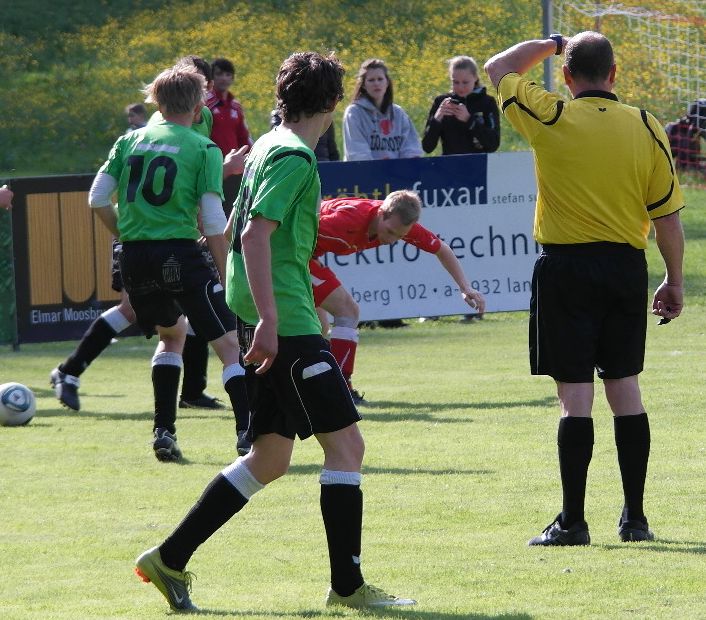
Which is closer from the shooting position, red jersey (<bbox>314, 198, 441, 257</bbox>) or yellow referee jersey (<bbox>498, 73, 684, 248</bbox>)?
yellow referee jersey (<bbox>498, 73, 684, 248</bbox>)

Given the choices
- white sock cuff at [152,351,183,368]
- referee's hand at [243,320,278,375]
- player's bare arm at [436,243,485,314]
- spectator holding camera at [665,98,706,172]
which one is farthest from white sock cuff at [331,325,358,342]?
spectator holding camera at [665,98,706,172]

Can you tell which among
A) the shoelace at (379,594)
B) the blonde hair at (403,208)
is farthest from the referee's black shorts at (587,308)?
the blonde hair at (403,208)

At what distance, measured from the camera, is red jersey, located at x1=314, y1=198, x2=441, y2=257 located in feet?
30.5

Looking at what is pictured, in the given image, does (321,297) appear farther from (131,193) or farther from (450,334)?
(450,334)

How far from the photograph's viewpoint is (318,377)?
515 centimetres

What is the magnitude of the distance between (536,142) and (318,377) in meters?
1.60

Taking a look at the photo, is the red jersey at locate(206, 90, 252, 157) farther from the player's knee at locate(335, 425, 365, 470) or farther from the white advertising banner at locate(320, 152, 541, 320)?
the player's knee at locate(335, 425, 365, 470)

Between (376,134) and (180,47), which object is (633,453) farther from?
(180,47)

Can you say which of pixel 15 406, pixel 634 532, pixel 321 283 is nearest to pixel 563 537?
pixel 634 532

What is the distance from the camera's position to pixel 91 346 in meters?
10.7

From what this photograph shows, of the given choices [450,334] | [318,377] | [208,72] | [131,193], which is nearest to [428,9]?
[450,334]

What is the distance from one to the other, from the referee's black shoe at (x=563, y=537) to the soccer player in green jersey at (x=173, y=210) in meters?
2.54

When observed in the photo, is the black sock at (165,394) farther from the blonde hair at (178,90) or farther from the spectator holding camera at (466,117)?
the spectator holding camera at (466,117)

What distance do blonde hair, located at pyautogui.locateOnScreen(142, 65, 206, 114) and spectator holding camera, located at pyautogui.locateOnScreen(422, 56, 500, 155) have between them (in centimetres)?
699
